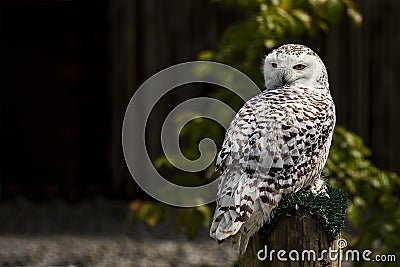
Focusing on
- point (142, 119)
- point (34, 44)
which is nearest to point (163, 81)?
point (142, 119)

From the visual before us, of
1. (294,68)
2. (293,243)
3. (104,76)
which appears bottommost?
(293,243)

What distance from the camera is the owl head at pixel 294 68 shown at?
11.2 ft

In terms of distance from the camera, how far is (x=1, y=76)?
9266 mm

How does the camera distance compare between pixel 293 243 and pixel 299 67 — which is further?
pixel 299 67

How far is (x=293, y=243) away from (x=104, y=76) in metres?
5.82

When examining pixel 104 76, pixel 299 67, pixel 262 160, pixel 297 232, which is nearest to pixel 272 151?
pixel 262 160

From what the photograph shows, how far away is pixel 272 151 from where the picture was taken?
3174 mm

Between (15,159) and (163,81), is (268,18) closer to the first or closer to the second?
(163,81)

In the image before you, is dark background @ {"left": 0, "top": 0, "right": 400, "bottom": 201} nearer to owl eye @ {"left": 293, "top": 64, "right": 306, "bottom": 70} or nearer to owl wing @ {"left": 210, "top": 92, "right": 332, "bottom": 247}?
owl eye @ {"left": 293, "top": 64, "right": 306, "bottom": 70}

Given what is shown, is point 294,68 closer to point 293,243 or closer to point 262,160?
point 262,160

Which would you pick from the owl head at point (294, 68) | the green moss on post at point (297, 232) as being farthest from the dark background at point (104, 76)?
the green moss on post at point (297, 232)

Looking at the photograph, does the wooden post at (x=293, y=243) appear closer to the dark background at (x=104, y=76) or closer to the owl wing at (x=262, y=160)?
the owl wing at (x=262, y=160)

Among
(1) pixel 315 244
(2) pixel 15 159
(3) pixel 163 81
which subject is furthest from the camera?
(2) pixel 15 159

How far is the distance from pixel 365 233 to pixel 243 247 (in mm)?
1480
